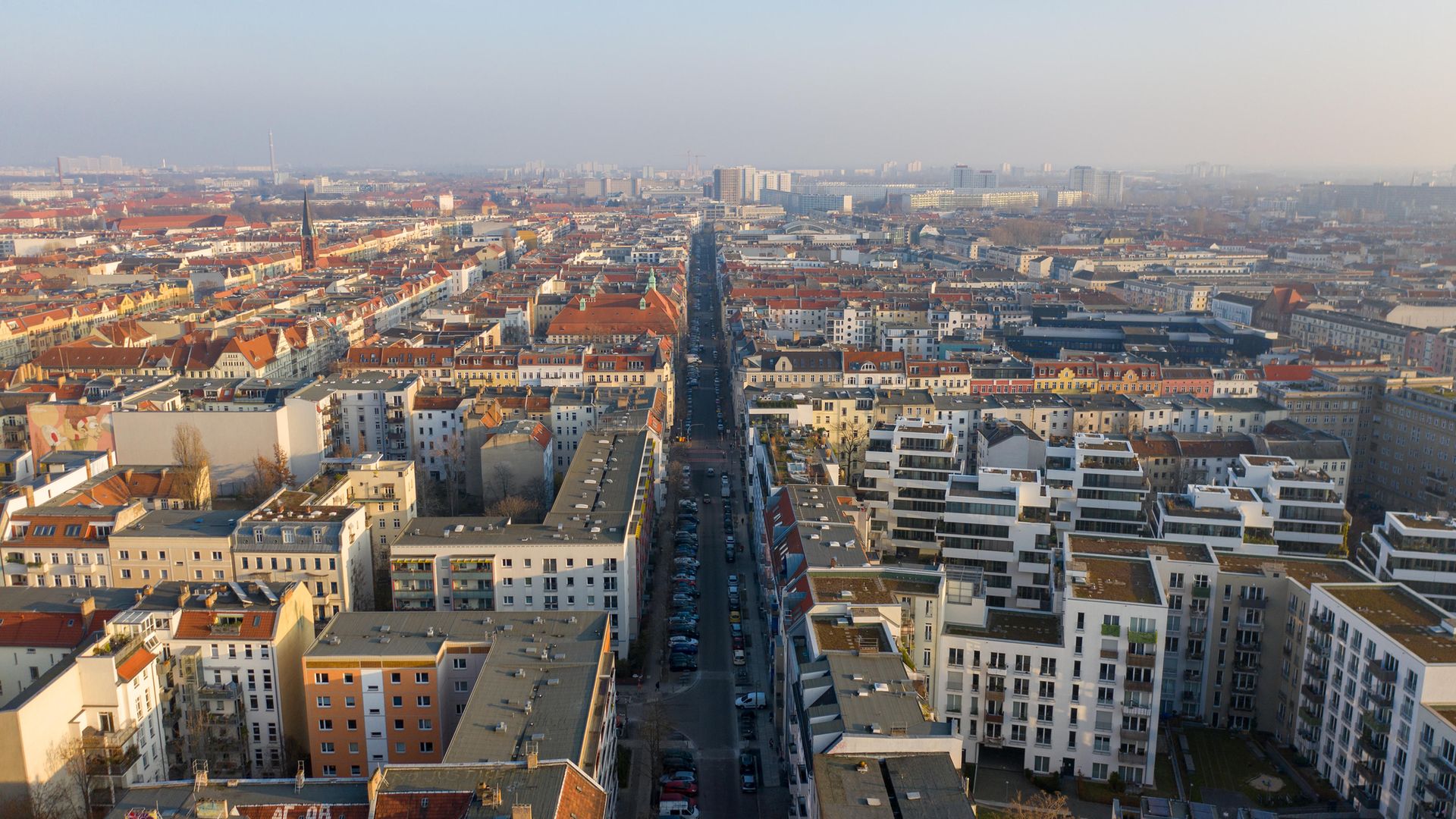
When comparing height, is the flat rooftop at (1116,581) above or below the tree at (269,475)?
above

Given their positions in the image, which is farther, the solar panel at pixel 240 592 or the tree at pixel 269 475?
the tree at pixel 269 475

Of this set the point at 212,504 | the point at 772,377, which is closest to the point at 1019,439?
the point at 772,377

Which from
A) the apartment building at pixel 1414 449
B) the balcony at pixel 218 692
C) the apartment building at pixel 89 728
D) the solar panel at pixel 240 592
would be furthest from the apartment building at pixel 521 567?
the apartment building at pixel 1414 449

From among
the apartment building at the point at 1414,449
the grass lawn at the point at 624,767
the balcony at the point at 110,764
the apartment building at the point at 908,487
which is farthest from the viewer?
the apartment building at the point at 1414,449

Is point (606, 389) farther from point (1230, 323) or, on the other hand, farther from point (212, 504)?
point (1230, 323)

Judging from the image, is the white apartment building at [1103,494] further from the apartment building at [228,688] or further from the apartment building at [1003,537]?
the apartment building at [228,688]

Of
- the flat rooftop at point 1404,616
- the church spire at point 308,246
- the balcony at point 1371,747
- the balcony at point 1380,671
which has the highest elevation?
the church spire at point 308,246

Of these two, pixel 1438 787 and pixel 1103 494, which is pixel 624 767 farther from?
pixel 1103 494

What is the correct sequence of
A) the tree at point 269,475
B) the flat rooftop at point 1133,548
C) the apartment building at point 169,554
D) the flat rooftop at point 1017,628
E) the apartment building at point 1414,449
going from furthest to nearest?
the apartment building at point 1414,449 < the tree at point 269,475 < the apartment building at point 169,554 < the flat rooftop at point 1133,548 < the flat rooftop at point 1017,628
